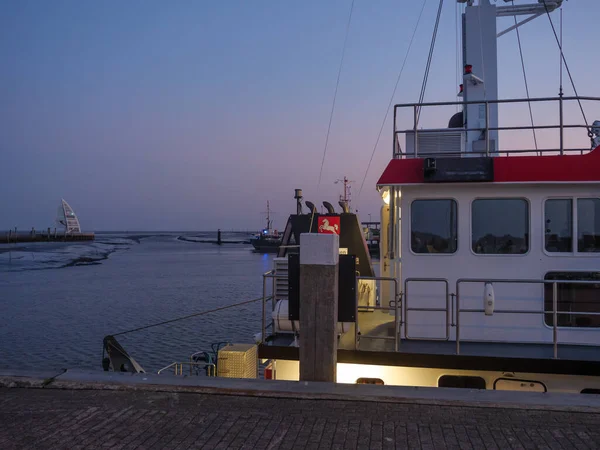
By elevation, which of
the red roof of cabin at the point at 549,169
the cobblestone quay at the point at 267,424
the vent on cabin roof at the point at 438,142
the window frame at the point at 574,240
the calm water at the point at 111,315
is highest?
the vent on cabin roof at the point at 438,142

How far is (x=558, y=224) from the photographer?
25.6 ft

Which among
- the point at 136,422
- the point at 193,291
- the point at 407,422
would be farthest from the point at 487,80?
A: the point at 193,291

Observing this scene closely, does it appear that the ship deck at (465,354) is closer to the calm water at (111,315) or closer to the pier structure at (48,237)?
the calm water at (111,315)

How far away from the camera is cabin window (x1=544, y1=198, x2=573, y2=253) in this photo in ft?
25.5

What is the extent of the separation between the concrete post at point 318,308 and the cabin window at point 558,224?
3541 millimetres

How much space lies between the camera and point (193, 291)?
113ft

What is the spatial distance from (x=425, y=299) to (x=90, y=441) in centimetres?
496

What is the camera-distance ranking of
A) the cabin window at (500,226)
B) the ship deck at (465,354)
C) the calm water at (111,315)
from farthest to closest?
the calm water at (111,315)
the cabin window at (500,226)
the ship deck at (465,354)

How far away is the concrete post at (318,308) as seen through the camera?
625cm

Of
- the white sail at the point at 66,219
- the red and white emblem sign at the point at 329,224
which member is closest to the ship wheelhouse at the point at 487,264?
the red and white emblem sign at the point at 329,224

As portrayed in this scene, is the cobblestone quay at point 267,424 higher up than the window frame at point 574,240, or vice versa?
the window frame at point 574,240

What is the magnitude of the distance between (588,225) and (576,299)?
1068 mm

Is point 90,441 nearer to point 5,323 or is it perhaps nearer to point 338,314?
point 338,314

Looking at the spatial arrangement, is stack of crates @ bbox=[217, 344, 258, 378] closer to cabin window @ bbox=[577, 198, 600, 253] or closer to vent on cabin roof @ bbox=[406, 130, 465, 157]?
vent on cabin roof @ bbox=[406, 130, 465, 157]
